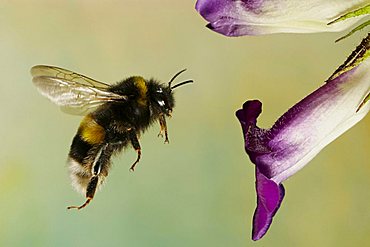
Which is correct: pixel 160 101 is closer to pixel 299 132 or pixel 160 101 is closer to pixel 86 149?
pixel 86 149

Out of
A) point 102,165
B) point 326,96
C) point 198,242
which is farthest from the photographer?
point 198,242

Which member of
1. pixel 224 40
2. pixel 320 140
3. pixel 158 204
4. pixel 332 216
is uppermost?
pixel 224 40

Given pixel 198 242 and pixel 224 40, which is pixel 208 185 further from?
pixel 224 40

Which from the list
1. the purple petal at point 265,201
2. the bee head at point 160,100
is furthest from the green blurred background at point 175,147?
the purple petal at point 265,201

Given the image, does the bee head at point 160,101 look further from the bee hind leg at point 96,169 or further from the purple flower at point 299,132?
the purple flower at point 299,132

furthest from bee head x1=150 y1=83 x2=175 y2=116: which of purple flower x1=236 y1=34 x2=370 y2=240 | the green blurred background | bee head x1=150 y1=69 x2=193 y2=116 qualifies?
the green blurred background

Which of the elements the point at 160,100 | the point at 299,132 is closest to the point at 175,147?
the point at 160,100

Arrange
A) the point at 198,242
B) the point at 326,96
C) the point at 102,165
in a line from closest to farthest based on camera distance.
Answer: the point at 326,96, the point at 102,165, the point at 198,242

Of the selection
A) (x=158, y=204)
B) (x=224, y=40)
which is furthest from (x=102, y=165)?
(x=224, y=40)
